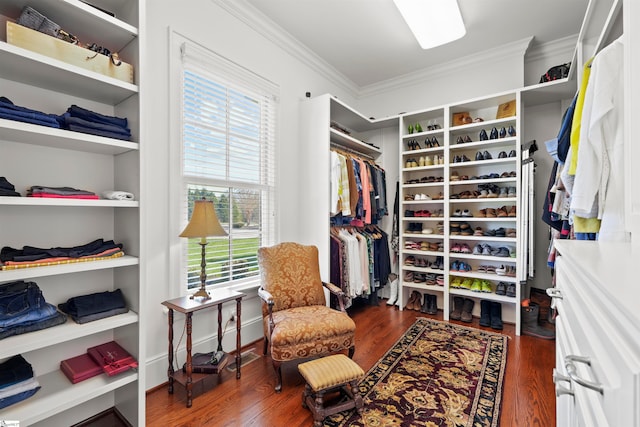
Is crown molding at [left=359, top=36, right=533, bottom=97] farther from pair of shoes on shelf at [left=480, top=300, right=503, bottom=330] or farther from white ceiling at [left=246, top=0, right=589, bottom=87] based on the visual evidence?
pair of shoes on shelf at [left=480, top=300, right=503, bottom=330]

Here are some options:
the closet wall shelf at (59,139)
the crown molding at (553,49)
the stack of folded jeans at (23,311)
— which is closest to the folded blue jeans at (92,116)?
the closet wall shelf at (59,139)

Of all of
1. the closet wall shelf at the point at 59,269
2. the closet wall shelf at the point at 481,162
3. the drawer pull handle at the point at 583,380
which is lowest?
the drawer pull handle at the point at 583,380

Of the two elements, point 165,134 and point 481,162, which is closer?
point 165,134

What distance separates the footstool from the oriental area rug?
61mm

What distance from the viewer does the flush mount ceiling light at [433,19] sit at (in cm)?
212

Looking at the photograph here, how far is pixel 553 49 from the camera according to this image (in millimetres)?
2973

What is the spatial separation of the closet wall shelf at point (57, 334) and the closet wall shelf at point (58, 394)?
0.77ft

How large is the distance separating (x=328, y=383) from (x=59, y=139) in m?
1.81

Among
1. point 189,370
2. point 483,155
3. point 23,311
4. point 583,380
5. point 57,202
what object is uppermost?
point 483,155

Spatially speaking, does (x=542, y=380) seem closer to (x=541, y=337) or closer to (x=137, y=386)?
(x=541, y=337)

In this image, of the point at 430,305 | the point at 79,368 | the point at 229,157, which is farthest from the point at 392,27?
the point at 79,368

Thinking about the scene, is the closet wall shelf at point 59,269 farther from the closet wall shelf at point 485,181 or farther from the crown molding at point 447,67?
the crown molding at point 447,67

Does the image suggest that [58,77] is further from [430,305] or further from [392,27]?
[430,305]

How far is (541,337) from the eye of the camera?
2.60 meters
